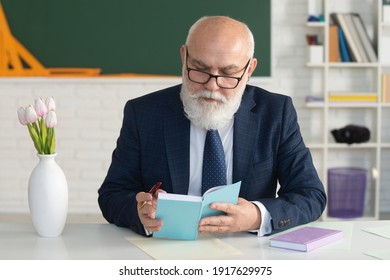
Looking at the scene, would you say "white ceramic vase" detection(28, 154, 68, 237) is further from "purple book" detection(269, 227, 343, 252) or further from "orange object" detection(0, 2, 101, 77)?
"orange object" detection(0, 2, 101, 77)

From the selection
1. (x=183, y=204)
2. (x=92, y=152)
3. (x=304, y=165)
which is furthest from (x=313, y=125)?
(x=183, y=204)

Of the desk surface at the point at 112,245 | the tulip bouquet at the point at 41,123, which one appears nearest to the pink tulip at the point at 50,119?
the tulip bouquet at the point at 41,123

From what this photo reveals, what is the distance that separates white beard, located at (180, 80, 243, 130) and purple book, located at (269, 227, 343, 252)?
19.3 inches

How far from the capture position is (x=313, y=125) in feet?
16.3

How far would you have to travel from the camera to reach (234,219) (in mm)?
1966

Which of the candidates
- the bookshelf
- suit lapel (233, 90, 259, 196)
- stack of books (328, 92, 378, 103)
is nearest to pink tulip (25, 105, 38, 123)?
suit lapel (233, 90, 259, 196)

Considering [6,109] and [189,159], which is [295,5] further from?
[189,159]

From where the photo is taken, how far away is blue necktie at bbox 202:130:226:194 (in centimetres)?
231

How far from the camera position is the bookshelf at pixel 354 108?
478 centimetres

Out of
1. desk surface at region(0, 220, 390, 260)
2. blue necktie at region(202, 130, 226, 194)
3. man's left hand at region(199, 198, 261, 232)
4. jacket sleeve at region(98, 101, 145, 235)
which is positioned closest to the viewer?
desk surface at region(0, 220, 390, 260)

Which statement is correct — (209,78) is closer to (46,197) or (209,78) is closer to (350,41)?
(46,197)

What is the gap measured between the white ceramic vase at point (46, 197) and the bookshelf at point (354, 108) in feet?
9.89

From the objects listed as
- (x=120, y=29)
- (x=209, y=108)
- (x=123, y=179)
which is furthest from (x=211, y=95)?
(x=120, y=29)

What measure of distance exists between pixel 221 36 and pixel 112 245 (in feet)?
2.50
